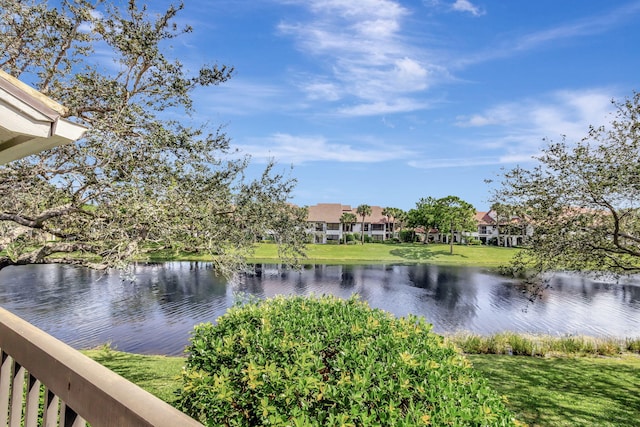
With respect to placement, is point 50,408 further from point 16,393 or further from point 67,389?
point 16,393

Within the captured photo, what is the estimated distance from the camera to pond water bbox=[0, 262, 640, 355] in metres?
19.5

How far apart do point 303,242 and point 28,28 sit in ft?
26.1

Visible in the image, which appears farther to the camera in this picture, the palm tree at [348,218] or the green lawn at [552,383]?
the palm tree at [348,218]

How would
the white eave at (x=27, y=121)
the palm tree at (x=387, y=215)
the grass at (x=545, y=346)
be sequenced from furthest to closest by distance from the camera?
the palm tree at (x=387, y=215)
the grass at (x=545, y=346)
the white eave at (x=27, y=121)

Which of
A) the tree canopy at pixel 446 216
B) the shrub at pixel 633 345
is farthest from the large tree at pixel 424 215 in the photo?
the shrub at pixel 633 345

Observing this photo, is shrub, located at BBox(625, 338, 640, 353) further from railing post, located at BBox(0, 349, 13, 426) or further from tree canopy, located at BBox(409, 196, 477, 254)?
tree canopy, located at BBox(409, 196, 477, 254)

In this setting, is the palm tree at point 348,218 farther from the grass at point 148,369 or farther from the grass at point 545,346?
the grass at point 148,369

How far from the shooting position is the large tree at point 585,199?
10.2m

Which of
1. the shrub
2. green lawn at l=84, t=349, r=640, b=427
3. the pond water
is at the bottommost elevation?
the pond water

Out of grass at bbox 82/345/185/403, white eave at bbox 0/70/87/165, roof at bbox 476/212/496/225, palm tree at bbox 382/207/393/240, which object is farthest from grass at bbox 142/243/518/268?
white eave at bbox 0/70/87/165

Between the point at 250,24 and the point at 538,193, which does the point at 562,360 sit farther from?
the point at 250,24

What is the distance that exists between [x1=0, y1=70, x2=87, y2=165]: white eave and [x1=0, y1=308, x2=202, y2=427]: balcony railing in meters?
1.07

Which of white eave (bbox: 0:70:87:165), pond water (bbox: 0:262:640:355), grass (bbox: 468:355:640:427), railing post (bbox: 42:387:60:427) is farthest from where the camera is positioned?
pond water (bbox: 0:262:640:355)

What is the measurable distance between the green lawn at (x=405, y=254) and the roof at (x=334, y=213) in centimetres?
1569
